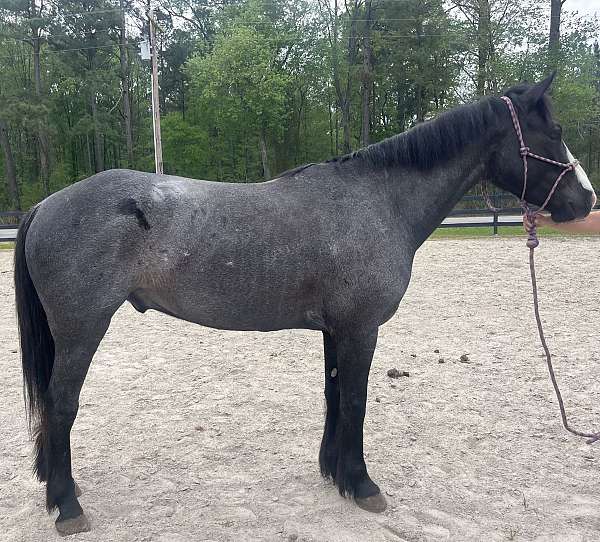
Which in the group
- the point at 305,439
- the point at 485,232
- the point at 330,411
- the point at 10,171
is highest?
the point at 10,171

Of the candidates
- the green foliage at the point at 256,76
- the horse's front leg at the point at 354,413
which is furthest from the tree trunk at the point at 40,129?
the horse's front leg at the point at 354,413

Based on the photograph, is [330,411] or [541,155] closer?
[541,155]

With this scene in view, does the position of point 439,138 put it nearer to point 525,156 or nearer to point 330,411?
point 525,156

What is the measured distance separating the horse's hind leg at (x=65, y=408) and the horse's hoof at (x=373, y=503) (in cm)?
151

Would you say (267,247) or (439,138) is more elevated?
(439,138)

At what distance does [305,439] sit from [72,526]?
1605mm

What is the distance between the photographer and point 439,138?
9.13ft

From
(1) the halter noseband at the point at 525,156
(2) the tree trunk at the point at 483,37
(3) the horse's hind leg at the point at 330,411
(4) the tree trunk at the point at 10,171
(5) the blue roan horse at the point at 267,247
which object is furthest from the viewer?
(4) the tree trunk at the point at 10,171

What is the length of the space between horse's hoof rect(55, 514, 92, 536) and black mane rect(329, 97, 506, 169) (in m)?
2.57

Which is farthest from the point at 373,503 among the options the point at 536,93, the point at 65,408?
the point at 536,93

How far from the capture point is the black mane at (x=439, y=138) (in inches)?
109

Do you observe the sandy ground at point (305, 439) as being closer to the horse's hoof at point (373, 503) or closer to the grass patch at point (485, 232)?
the horse's hoof at point (373, 503)

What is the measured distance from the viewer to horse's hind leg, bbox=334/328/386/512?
104 inches

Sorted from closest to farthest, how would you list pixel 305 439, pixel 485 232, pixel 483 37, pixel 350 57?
1. pixel 305 439
2. pixel 485 232
3. pixel 483 37
4. pixel 350 57
